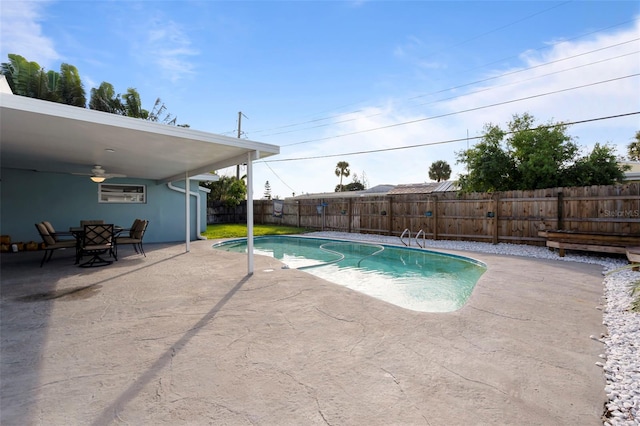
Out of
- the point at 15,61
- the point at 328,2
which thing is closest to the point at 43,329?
the point at 328,2

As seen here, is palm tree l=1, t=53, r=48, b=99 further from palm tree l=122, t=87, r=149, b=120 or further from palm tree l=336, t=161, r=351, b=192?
palm tree l=336, t=161, r=351, b=192

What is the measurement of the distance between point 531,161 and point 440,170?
2523 centimetres

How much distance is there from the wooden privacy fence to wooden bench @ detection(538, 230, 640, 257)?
945 millimetres

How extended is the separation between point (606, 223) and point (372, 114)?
12.8 m

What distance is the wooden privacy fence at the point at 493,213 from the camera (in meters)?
8.45

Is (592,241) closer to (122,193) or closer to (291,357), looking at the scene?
(291,357)

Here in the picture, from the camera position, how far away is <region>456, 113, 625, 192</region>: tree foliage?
33.5 ft

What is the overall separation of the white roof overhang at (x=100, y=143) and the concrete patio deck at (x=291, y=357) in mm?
2492

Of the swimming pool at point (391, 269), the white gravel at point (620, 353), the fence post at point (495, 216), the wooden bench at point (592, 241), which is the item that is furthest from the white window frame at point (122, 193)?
the wooden bench at point (592, 241)

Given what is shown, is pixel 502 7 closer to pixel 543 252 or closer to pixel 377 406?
pixel 543 252

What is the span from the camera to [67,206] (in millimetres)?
10156

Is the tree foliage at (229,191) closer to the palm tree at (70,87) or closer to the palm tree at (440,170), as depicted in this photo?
the palm tree at (70,87)

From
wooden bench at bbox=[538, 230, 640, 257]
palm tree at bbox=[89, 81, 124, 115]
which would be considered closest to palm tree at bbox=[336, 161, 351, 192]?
palm tree at bbox=[89, 81, 124, 115]

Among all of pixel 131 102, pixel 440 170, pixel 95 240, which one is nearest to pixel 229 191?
pixel 131 102
